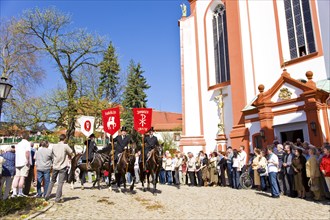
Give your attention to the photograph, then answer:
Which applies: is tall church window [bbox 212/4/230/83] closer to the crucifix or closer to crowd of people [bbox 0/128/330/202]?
the crucifix

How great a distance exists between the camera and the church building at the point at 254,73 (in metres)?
15.7

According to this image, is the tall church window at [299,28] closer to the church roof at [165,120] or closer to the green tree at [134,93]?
the green tree at [134,93]

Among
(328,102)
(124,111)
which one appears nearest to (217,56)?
(328,102)

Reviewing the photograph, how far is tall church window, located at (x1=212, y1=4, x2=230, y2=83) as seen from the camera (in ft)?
75.5

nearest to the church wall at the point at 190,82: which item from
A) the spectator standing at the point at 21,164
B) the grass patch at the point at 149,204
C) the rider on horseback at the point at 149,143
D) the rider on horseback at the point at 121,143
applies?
the rider on horseback at the point at 149,143

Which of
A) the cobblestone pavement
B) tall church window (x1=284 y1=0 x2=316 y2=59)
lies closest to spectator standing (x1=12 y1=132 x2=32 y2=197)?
the cobblestone pavement

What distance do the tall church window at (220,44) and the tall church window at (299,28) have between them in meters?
5.28

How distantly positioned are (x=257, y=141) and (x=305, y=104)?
388cm

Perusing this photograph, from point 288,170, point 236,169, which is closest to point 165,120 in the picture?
point 236,169

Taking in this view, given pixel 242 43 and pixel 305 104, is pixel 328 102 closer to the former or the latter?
pixel 305 104

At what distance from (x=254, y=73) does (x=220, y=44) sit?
16.3 feet

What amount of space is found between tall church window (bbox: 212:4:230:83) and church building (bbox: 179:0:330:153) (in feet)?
0.28

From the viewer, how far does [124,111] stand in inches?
1630

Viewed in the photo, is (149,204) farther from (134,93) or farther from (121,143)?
(134,93)
